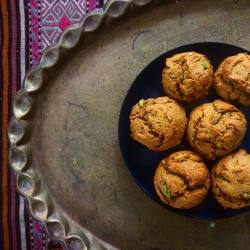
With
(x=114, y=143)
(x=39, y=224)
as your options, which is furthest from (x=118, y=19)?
(x=39, y=224)

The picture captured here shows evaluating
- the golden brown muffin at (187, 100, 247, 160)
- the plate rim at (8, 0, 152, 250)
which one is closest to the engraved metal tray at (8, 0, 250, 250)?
the plate rim at (8, 0, 152, 250)

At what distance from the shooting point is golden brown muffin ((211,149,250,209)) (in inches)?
49.3

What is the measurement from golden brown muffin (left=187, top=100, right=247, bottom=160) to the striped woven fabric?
0.55 metres

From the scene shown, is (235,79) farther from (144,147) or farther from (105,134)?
(105,134)

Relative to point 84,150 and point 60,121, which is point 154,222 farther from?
point 60,121

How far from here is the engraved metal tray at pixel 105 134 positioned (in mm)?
1448

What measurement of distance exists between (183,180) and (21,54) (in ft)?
2.35

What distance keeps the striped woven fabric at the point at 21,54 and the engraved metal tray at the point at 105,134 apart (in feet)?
0.48

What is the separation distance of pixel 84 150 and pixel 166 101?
0.33 metres

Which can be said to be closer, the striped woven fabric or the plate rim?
the plate rim

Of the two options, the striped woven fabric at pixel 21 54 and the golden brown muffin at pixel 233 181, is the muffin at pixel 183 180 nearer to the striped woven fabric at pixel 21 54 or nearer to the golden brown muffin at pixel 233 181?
the golden brown muffin at pixel 233 181

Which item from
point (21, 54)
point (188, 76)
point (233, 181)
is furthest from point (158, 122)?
point (21, 54)

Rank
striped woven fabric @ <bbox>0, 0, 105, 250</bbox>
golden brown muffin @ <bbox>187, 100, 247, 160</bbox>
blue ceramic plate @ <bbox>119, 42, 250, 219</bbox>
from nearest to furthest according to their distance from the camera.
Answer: golden brown muffin @ <bbox>187, 100, 247, 160</bbox>, blue ceramic plate @ <bbox>119, 42, 250, 219</bbox>, striped woven fabric @ <bbox>0, 0, 105, 250</bbox>

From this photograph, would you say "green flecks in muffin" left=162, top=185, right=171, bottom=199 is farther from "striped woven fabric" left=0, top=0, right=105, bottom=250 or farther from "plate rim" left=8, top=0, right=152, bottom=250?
"striped woven fabric" left=0, top=0, right=105, bottom=250
